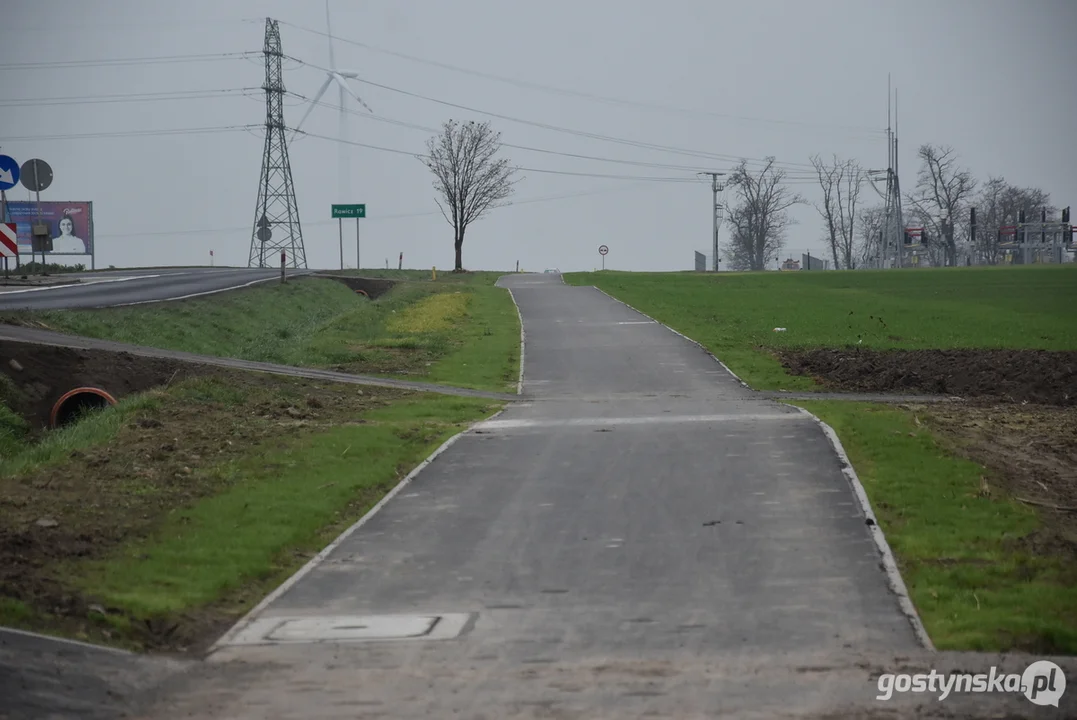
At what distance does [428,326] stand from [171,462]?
22.5 m

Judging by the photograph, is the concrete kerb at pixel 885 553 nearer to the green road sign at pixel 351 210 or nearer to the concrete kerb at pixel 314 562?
the concrete kerb at pixel 314 562

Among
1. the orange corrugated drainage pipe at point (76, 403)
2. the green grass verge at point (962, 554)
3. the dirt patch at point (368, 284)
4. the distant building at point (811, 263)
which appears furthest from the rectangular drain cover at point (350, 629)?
the distant building at point (811, 263)

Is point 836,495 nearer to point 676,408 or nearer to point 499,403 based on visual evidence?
point 676,408

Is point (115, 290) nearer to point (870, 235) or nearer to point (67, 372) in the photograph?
point (67, 372)

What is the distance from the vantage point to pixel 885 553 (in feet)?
36.3

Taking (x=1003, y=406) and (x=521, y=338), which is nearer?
(x=1003, y=406)

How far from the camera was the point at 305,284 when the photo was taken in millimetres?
50188

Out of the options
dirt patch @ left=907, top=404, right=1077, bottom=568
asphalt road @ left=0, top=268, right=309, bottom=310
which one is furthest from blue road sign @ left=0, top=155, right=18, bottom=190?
dirt patch @ left=907, top=404, right=1077, bottom=568

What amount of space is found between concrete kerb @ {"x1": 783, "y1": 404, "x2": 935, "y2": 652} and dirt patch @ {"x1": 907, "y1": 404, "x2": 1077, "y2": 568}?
1.20m

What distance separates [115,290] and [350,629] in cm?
3187

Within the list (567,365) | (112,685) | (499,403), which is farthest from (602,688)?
(567,365)

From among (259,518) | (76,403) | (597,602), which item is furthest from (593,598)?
(76,403)

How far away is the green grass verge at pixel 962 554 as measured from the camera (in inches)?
349

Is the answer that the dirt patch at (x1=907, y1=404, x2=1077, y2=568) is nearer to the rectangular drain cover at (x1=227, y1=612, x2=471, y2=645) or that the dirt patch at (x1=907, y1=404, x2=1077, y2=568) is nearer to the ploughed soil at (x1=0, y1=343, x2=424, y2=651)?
the rectangular drain cover at (x1=227, y1=612, x2=471, y2=645)
